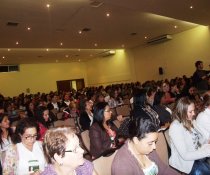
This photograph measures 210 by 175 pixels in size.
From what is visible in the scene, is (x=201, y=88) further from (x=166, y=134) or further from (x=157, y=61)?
(x=157, y=61)

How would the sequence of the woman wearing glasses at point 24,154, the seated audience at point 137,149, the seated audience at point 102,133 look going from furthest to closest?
1. the seated audience at point 102,133
2. the woman wearing glasses at point 24,154
3. the seated audience at point 137,149

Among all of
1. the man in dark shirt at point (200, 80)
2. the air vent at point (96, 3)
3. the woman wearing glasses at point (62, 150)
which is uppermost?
the air vent at point (96, 3)

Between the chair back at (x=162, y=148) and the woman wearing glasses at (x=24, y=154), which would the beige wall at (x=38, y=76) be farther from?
the chair back at (x=162, y=148)

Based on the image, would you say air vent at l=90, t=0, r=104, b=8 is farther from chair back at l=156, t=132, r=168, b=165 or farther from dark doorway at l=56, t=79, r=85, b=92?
dark doorway at l=56, t=79, r=85, b=92

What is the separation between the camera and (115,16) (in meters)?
9.07

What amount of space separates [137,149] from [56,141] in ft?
2.31

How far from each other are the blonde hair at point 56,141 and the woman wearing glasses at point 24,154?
1000mm

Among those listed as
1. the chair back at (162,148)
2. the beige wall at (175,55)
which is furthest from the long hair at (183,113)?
the beige wall at (175,55)

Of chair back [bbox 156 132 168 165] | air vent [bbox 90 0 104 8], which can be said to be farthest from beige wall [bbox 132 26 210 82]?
chair back [bbox 156 132 168 165]

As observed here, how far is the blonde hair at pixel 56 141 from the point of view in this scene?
155cm

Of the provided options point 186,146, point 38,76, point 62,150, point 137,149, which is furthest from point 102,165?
point 38,76

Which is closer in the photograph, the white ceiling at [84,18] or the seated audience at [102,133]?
the seated audience at [102,133]

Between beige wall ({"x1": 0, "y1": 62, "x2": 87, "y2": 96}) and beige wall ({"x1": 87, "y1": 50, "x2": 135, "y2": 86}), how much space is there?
1.19m

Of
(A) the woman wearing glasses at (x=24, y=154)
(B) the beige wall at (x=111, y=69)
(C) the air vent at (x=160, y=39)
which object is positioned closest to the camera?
(A) the woman wearing glasses at (x=24, y=154)
